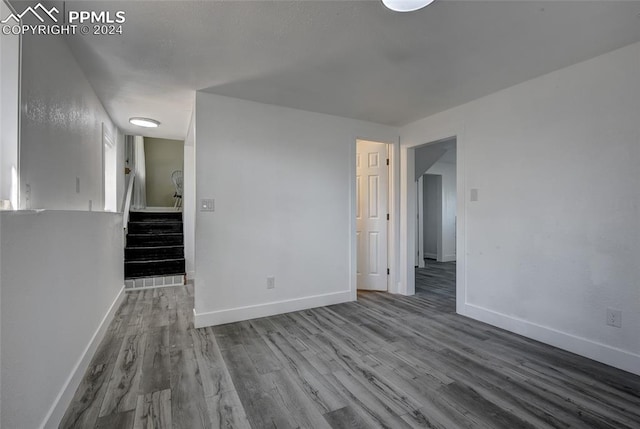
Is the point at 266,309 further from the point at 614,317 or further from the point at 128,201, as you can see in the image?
the point at 128,201

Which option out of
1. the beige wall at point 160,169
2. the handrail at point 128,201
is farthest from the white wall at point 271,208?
the beige wall at point 160,169

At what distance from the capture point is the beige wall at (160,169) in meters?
7.24

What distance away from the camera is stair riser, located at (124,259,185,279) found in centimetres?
423

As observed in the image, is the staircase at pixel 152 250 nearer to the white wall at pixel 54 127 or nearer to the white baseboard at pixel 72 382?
the white baseboard at pixel 72 382

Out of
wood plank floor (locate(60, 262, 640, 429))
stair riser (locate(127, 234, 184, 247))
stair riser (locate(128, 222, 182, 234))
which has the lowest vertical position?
wood plank floor (locate(60, 262, 640, 429))

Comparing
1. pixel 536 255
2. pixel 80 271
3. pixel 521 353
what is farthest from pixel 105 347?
pixel 536 255

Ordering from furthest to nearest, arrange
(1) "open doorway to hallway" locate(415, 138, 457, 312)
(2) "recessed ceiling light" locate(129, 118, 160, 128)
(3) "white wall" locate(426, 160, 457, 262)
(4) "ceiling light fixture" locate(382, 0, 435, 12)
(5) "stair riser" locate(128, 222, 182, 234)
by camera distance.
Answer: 1. (3) "white wall" locate(426, 160, 457, 262)
2. (1) "open doorway to hallway" locate(415, 138, 457, 312)
3. (5) "stair riser" locate(128, 222, 182, 234)
4. (2) "recessed ceiling light" locate(129, 118, 160, 128)
5. (4) "ceiling light fixture" locate(382, 0, 435, 12)

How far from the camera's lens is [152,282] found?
4.34 metres

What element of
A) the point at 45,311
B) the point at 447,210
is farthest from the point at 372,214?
the point at 447,210

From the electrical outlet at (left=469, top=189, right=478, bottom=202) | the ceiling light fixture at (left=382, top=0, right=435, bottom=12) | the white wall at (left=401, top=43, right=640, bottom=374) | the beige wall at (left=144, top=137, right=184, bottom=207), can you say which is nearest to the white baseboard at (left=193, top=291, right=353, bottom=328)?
the white wall at (left=401, top=43, right=640, bottom=374)

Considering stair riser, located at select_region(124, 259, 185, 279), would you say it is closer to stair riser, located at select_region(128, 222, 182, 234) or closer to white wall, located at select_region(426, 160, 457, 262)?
stair riser, located at select_region(128, 222, 182, 234)

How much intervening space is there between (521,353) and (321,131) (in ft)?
9.67

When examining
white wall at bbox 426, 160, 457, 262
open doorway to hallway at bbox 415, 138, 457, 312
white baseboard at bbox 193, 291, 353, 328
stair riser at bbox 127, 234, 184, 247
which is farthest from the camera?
white wall at bbox 426, 160, 457, 262

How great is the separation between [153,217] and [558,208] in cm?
612
